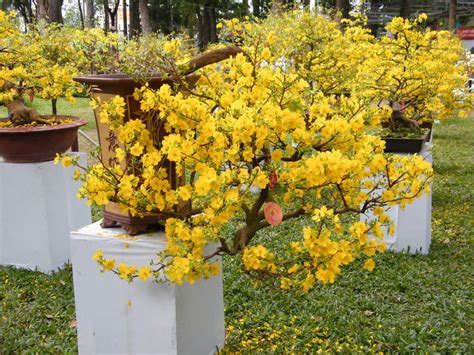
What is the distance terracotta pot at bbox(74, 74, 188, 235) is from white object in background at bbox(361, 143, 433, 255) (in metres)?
2.36

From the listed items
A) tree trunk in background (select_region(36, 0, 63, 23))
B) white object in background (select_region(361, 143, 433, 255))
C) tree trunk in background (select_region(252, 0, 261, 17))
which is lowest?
white object in background (select_region(361, 143, 433, 255))

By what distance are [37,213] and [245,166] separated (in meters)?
2.25

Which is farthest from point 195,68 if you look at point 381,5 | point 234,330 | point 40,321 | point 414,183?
point 381,5

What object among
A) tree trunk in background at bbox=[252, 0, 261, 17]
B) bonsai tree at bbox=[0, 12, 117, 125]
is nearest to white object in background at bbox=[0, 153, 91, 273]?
bonsai tree at bbox=[0, 12, 117, 125]

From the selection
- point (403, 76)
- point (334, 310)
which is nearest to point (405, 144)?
point (403, 76)

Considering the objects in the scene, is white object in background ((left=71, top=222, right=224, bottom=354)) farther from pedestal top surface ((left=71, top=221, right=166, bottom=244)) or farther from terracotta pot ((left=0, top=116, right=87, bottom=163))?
terracotta pot ((left=0, top=116, right=87, bottom=163))

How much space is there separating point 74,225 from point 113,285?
178cm

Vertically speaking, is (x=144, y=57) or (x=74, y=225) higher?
(x=144, y=57)

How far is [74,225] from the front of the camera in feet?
13.1

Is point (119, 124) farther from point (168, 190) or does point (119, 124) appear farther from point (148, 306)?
point (148, 306)

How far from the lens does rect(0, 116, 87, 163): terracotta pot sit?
372 cm

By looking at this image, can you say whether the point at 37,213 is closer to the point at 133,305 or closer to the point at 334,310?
the point at 133,305

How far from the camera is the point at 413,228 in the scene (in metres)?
4.15

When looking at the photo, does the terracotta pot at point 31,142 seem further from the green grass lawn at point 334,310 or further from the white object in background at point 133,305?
the white object in background at point 133,305
